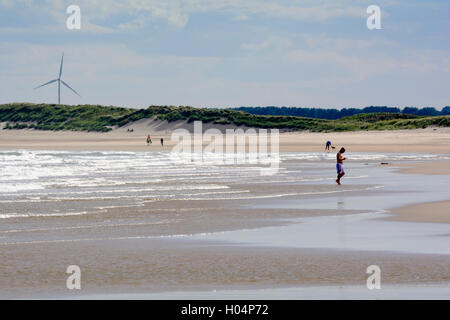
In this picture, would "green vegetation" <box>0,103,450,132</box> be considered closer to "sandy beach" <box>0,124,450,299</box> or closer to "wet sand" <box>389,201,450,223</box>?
"sandy beach" <box>0,124,450,299</box>

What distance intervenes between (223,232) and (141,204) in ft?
19.2

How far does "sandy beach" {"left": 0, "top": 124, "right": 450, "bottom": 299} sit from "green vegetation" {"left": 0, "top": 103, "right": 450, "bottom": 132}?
76487 millimetres

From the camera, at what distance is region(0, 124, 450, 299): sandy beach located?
1027 cm

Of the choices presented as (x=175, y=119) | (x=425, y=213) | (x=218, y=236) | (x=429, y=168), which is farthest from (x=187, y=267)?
(x=175, y=119)

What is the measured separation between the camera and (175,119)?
145m

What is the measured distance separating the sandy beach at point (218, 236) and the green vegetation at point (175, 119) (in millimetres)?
76487

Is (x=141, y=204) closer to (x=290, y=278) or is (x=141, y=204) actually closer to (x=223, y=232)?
(x=223, y=232)

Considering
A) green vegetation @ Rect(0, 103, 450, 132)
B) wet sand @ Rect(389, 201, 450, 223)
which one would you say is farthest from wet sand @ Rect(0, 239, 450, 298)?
green vegetation @ Rect(0, 103, 450, 132)

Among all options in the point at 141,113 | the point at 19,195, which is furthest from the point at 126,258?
the point at 141,113

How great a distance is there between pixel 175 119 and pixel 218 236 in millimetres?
131101

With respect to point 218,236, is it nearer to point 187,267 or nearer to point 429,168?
point 187,267

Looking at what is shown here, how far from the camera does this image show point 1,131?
16962 centimetres

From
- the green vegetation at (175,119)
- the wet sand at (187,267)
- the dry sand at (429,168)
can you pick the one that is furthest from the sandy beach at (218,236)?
the green vegetation at (175,119)

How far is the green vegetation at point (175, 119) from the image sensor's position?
116000mm
